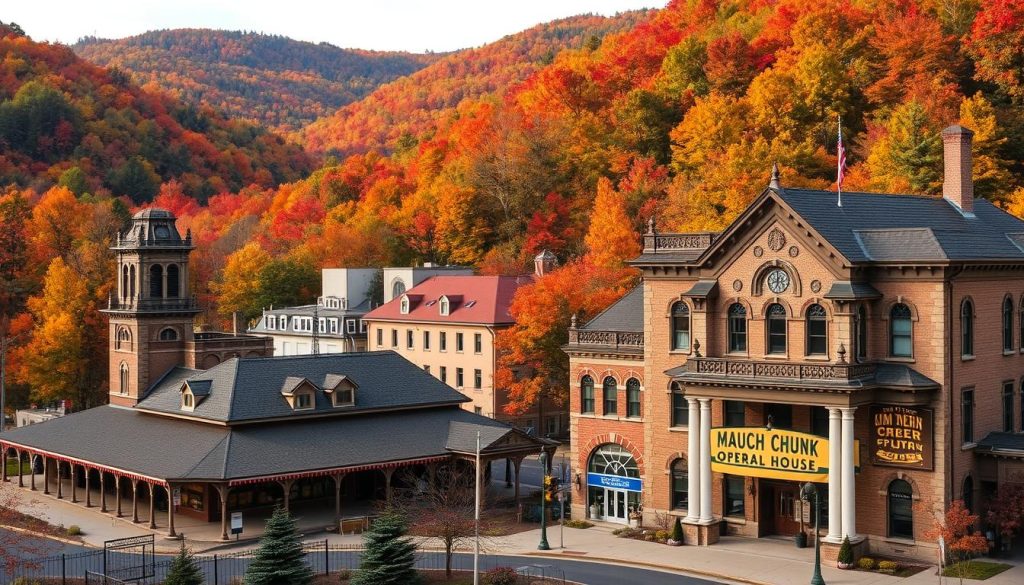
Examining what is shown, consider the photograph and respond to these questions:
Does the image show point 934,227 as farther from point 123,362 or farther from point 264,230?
point 264,230

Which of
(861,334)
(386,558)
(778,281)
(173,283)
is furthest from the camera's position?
(173,283)

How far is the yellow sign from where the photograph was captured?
4609 cm

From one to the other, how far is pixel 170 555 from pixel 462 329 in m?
38.8

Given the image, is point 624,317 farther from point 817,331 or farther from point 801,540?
point 801,540

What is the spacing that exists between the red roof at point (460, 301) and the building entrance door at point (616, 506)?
96.3 feet

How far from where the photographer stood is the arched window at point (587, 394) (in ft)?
183

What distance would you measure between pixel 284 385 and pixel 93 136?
4833 inches

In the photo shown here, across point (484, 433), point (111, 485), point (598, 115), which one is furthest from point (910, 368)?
point (598, 115)

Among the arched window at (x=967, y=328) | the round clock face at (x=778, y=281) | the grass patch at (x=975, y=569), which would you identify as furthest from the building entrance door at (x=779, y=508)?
the arched window at (x=967, y=328)

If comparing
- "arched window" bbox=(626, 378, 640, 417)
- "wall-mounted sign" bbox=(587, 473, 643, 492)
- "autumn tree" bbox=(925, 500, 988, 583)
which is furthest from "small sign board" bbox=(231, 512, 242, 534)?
"autumn tree" bbox=(925, 500, 988, 583)

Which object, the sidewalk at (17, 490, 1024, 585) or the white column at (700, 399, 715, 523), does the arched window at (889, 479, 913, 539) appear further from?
the white column at (700, 399, 715, 523)

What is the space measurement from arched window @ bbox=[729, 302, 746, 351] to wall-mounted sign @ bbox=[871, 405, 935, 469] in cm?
580

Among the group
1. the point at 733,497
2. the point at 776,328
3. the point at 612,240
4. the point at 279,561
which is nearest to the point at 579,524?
the point at 733,497

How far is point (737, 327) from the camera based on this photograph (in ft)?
162
